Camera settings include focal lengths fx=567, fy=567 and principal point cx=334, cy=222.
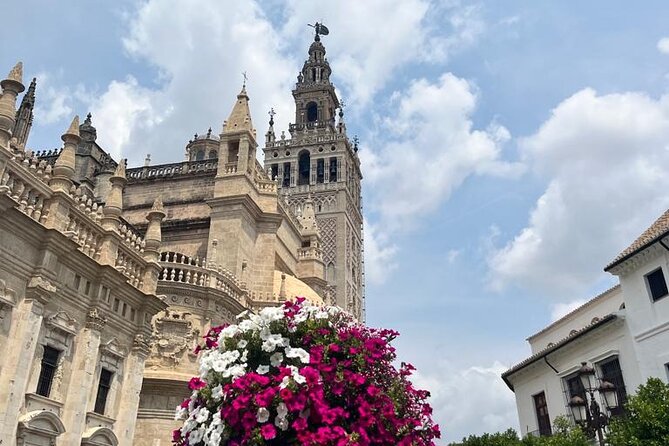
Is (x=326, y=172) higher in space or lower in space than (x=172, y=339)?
higher

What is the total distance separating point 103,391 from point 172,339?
6797 millimetres

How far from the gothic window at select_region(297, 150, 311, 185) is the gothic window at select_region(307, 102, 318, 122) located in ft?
21.1

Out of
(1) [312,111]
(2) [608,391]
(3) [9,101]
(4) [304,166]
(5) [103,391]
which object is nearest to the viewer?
(2) [608,391]

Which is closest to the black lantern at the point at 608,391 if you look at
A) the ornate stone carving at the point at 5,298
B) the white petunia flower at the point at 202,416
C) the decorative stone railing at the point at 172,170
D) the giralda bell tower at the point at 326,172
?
the white petunia flower at the point at 202,416

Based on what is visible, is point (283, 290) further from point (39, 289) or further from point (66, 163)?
point (39, 289)

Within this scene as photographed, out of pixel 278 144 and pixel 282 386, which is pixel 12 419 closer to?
pixel 282 386

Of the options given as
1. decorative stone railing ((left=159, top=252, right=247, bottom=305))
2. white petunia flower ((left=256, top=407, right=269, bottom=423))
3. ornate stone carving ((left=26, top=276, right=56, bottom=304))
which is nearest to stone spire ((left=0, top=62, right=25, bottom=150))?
ornate stone carving ((left=26, top=276, right=56, bottom=304))

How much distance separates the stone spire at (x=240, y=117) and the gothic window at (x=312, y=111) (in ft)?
134

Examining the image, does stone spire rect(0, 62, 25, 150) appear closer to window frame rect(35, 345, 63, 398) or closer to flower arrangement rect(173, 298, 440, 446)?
window frame rect(35, 345, 63, 398)

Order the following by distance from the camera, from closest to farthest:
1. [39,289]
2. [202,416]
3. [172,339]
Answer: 1. [202,416]
2. [39,289]
3. [172,339]

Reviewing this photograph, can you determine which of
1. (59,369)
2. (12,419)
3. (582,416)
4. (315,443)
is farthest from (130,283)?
(582,416)

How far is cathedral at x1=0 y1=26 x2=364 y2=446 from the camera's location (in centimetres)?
1326

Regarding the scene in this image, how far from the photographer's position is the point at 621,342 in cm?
1745

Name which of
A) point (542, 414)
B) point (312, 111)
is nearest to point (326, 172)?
point (312, 111)
